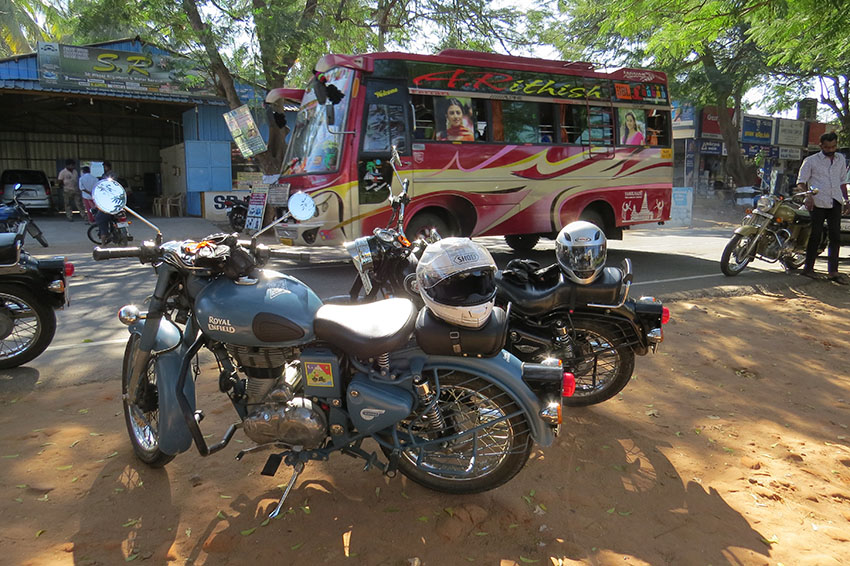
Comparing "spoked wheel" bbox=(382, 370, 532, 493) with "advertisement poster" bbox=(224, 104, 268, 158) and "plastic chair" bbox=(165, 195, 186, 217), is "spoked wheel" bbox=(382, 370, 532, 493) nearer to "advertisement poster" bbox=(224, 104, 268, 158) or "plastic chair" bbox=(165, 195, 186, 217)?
"advertisement poster" bbox=(224, 104, 268, 158)

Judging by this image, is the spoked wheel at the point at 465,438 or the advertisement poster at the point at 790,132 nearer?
the spoked wheel at the point at 465,438

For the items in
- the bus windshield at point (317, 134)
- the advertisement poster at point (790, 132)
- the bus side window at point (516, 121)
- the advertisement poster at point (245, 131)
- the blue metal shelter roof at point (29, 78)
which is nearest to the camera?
the bus windshield at point (317, 134)

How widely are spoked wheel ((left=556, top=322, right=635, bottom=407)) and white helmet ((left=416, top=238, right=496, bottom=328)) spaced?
1138 millimetres

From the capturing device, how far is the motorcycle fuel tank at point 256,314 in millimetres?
2434

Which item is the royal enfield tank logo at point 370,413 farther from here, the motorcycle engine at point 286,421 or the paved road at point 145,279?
the paved road at point 145,279

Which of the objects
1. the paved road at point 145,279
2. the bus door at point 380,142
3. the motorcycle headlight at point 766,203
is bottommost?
the paved road at point 145,279

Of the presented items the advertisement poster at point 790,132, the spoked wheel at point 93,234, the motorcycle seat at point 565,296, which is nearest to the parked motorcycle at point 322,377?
the motorcycle seat at point 565,296

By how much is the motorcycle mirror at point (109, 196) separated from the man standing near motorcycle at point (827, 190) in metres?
7.82

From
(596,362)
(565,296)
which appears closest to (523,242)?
(596,362)

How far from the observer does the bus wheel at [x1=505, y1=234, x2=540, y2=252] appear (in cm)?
1030

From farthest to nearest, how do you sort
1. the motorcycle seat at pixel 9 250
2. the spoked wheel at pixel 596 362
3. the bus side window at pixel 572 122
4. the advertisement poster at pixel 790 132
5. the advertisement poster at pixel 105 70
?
the advertisement poster at pixel 790 132
the advertisement poster at pixel 105 70
the bus side window at pixel 572 122
the motorcycle seat at pixel 9 250
the spoked wheel at pixel 596 362

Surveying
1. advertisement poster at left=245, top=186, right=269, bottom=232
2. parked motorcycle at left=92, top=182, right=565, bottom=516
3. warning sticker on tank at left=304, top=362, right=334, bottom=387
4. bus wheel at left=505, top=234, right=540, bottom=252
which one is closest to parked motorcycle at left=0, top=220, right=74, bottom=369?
parked motorcycle at left=92, top=182, right=565, bottom=516

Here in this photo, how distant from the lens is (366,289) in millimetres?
3941

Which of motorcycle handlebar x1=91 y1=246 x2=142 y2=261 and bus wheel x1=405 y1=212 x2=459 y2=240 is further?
bus wheel x1=405 y1=212 x2=459 y2=240
